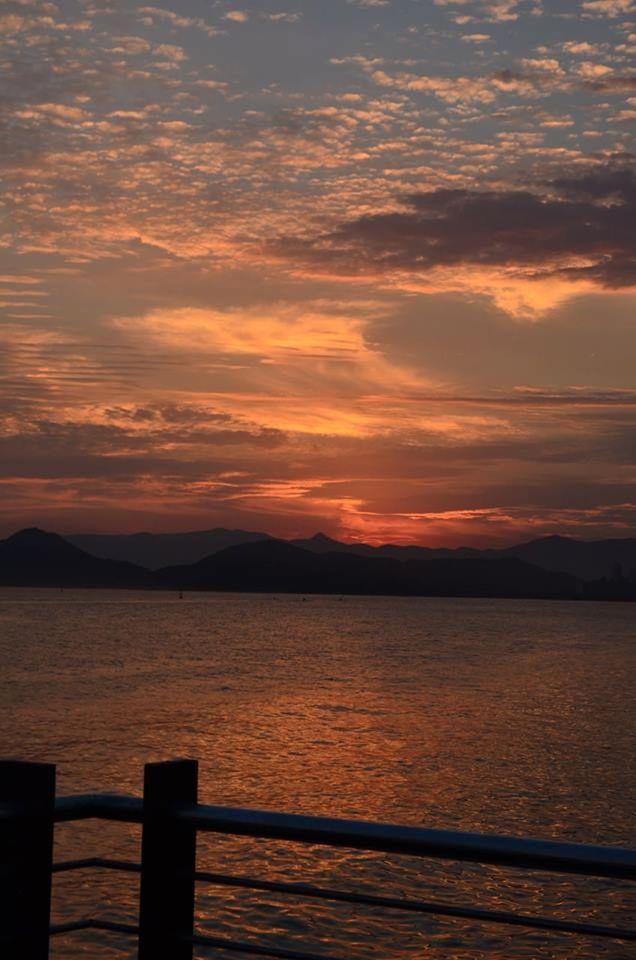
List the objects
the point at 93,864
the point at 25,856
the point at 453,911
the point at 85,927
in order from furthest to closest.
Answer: the point at 85,927 → the point at 93,864 → the point at 25,856 → the point at 453,911

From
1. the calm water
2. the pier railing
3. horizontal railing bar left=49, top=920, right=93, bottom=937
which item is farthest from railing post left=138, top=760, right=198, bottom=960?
the calm water

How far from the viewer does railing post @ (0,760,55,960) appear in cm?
402

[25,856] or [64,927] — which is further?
[64,927]

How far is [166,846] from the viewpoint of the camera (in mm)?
4199

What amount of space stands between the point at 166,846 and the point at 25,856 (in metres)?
0.50

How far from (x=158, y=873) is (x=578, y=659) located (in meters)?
121

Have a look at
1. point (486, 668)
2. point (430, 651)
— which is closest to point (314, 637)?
point (430, 651)

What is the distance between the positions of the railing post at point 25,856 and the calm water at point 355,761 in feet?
53.3

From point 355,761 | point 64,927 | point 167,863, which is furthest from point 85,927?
point 355,761

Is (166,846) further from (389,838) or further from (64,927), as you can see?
(389,838)

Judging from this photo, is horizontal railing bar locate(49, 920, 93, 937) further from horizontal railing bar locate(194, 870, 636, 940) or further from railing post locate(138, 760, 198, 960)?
horizontal railing bar locate(194, 870, 636, 940)

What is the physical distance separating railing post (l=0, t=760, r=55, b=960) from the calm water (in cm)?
1626

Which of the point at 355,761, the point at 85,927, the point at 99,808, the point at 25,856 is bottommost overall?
the point at 355,761

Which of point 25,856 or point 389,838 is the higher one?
point 389,838
